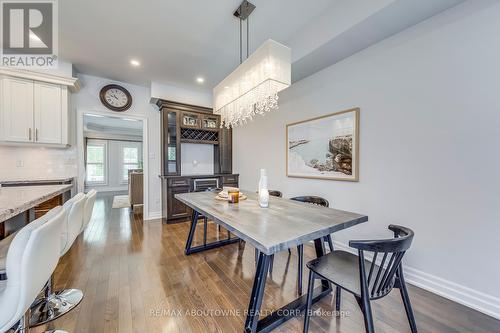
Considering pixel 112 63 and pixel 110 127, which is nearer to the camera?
pixel 112 63

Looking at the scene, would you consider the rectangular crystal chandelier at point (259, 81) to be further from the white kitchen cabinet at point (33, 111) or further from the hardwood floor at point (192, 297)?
the white kitchen cabinet at point (33, 111)

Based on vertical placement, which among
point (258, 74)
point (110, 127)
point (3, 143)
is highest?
point (110, 127)

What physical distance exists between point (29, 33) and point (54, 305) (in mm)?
3222

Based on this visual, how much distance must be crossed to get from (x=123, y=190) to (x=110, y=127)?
2.65 metres

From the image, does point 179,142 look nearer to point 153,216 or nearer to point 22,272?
point 153,216

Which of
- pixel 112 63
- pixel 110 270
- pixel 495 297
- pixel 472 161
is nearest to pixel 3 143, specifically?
pixel 112 63

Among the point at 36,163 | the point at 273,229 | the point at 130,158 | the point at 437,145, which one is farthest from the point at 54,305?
the point at 130,158

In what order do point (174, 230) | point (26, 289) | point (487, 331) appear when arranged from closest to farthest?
point (26, 289), point (487, 331), point (174, 230)

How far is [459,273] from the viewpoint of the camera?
5.74 feet

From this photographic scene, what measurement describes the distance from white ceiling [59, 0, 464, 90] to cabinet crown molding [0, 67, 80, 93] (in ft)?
1.11

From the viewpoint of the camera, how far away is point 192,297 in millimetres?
1793

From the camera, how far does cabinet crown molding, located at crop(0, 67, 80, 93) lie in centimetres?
288

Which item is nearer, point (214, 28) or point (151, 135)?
point (214, 28)

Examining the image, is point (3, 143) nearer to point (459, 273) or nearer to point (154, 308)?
point (154, 308)
